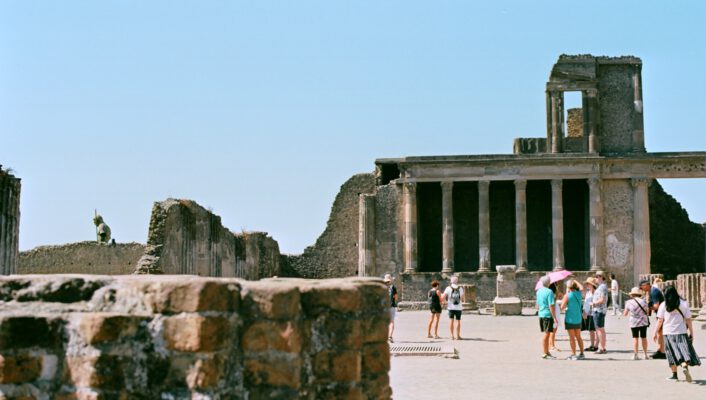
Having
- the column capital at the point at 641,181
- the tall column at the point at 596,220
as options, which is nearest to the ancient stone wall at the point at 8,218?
the tall column at the point at 596,220

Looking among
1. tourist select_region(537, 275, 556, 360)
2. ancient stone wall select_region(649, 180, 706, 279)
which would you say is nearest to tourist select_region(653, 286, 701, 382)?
tourist select_region(537, 275, 556, 360)

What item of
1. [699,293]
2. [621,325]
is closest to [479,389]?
[621,325]

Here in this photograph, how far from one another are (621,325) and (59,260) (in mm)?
20806

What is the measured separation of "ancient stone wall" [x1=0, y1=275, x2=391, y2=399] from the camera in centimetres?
487

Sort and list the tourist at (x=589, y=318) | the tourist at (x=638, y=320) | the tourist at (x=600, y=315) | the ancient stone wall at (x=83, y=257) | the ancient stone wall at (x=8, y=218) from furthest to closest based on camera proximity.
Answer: the ancient stone wall at (x=83, y=257) < the tourist at (x=589, y=318) < the tourist at (x=600, y=315) < the tourist at (x=638, y=320) < the ancient stone wall at (x=8, y=218)

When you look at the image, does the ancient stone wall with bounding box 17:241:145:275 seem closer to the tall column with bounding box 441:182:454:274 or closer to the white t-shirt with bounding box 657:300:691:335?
the tall column with bounding box 441:182:454:274

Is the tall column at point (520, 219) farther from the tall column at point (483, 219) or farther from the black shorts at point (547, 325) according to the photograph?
the black shorts at point (547, 325)

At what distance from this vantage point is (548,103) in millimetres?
45094

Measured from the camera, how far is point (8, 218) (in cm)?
1445

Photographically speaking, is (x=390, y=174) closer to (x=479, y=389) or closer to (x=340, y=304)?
(x=479, y=389)

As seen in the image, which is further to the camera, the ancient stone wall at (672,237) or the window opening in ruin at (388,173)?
the window opening in ruin at (388,173)

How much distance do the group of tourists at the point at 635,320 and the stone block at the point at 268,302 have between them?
352 inches

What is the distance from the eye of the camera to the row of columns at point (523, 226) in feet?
138

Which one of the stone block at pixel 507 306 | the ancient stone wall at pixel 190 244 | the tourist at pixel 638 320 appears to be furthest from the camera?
the stone block at pixel 507 306
